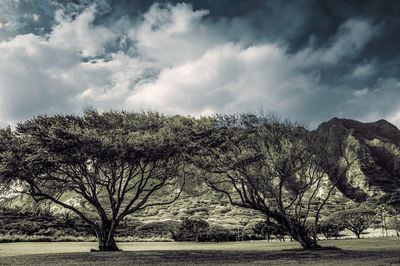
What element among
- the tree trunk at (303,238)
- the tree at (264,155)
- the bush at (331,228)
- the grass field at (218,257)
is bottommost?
the grass field at (218,257)

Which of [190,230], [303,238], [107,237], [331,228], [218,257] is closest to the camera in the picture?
[218,257]

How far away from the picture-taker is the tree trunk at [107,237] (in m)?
46.8

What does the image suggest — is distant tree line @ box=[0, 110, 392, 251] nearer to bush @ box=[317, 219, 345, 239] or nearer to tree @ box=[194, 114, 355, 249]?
tree @ box=[194, 114, 355, 249]

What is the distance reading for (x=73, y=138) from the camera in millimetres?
43031

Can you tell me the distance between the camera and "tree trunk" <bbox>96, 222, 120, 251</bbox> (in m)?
46.8

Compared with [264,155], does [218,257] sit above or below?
below

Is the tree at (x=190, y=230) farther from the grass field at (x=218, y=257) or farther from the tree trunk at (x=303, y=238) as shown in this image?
the grass field at (x=218, y=257)

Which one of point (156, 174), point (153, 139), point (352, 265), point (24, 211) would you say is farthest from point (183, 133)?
point (24, 211)

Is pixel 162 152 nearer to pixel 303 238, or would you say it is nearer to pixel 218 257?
pixel 218 257

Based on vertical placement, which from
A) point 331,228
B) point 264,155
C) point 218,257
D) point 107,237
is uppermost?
point 264,155

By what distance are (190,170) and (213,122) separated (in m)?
7.04

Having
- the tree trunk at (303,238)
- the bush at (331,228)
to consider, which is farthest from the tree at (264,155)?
the bush at (331,228)

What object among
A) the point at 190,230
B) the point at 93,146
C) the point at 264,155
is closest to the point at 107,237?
the point at 93,146

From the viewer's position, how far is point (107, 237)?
4759cm
